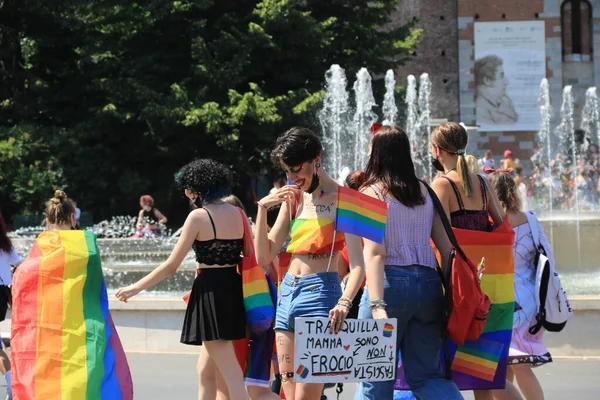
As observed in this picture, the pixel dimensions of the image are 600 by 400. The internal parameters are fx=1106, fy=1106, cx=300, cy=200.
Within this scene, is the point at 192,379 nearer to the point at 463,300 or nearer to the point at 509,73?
the point at 463,300

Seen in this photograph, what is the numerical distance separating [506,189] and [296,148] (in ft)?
5.23

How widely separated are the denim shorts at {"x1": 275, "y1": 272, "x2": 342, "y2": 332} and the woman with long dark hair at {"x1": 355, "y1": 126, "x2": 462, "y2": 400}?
17.7 inches

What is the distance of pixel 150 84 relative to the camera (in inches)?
1118

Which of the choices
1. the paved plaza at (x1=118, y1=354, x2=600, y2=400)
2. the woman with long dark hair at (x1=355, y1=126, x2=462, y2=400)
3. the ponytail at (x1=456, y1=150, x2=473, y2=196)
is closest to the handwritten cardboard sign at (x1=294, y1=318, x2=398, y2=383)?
the woman with long dark hair at (x1=355, y1=126, x2=462, y2=400)

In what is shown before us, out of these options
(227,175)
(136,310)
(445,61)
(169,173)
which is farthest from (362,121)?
(227,175)

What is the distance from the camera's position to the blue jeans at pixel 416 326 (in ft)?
16.1

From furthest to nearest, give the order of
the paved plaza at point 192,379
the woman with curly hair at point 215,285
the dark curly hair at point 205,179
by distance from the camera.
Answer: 1. the paved plaza at point 192,379
2. the dark curly hair at point 205,179
3. the woman with curly hair at point 215,285

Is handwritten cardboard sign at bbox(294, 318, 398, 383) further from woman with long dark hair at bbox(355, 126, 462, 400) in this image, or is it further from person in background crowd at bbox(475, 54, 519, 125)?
person in background crowd at bbox(475, 54, 519, 125)

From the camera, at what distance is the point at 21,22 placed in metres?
28.0

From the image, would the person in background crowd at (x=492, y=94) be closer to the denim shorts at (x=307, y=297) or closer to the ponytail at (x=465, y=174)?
the ponytail at (x=465, y=174)

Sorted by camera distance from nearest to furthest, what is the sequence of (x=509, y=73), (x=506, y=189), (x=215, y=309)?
(x=215, y=309)
(x=506, y=189)
(x=509, y=73)

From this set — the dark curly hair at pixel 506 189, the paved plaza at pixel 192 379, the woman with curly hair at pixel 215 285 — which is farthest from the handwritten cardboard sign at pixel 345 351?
the paved plaza at pixel 192 379

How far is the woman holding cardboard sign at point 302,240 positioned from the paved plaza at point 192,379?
249cm

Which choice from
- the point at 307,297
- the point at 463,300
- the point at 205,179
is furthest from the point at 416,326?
the point at 205,179
